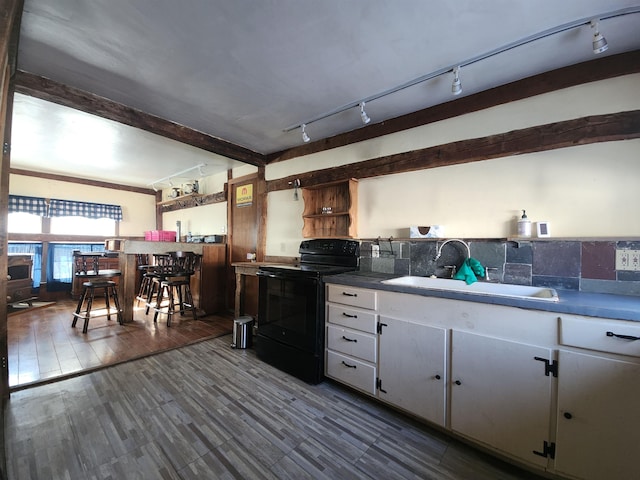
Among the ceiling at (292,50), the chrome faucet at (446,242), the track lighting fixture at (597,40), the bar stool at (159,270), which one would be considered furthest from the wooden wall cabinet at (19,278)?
the track lighting fixture at (597,40)

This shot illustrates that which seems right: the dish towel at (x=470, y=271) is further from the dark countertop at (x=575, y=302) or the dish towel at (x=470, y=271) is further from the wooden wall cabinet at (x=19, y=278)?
the wooden wall cabinet at (x=19, y=278)

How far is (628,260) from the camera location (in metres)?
1.54

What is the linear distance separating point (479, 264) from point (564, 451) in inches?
43.9

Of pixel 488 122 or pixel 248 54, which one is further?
pixel 488 122

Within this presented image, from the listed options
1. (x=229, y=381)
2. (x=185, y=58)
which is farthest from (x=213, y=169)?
(x=229, y=381)

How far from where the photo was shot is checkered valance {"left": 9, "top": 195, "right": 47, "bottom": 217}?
15.0 ft

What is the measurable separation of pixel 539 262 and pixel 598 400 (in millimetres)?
892

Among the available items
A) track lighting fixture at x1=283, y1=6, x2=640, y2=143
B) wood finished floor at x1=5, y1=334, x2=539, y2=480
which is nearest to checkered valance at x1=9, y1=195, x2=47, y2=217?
wood finished floor at x1=5, y1=334, x2=539, y2=480

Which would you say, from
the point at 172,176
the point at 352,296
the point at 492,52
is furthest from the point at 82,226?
the point at 492,52

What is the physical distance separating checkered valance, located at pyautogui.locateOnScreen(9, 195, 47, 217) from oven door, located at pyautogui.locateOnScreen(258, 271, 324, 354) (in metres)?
5.32

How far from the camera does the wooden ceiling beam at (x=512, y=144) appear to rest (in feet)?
5.26

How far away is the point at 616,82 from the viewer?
1.62m

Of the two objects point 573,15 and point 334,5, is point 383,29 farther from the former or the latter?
point 573,15

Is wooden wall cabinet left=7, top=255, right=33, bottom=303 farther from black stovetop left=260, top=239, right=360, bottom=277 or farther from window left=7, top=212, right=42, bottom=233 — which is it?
black stovetop left=260, top=239, right=360, bottom=277
